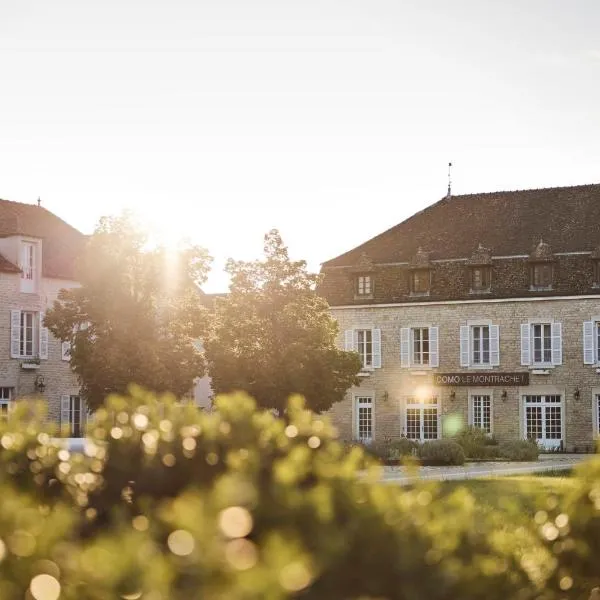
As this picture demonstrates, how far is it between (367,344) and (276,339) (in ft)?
36.8

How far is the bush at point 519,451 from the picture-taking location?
37250mm

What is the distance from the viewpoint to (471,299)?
4759 centimetres

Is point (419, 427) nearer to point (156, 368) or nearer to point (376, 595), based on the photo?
point (156, 368)

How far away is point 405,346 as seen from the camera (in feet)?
161

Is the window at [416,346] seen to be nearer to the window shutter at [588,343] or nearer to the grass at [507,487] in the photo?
the window shutter at [588,343]

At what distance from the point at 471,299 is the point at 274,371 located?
12.2 metres

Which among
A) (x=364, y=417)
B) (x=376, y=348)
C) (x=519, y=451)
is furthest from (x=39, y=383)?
(x=519, y=451)

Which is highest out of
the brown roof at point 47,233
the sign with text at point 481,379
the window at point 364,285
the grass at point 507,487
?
the brown roof at point 47,233

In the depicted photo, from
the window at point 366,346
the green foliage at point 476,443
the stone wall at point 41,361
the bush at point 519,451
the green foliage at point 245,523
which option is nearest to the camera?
the green foliage at point 245,523

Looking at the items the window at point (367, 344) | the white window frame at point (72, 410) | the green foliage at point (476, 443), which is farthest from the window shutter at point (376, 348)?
the white window frame at point (72, 410)

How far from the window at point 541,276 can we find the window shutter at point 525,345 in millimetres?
1652

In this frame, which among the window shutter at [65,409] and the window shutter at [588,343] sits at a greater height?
the window shutter at [588,343]

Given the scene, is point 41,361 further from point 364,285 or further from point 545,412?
point 545,412

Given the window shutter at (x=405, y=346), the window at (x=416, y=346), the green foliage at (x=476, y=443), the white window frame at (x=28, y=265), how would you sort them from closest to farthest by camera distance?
1. the green foliage at (x=476, y=443)
2. the white window frame at (x=28, y=265)
3. the window at (x=416, y=346)
4. the window shutter at (x=405, y=346)
